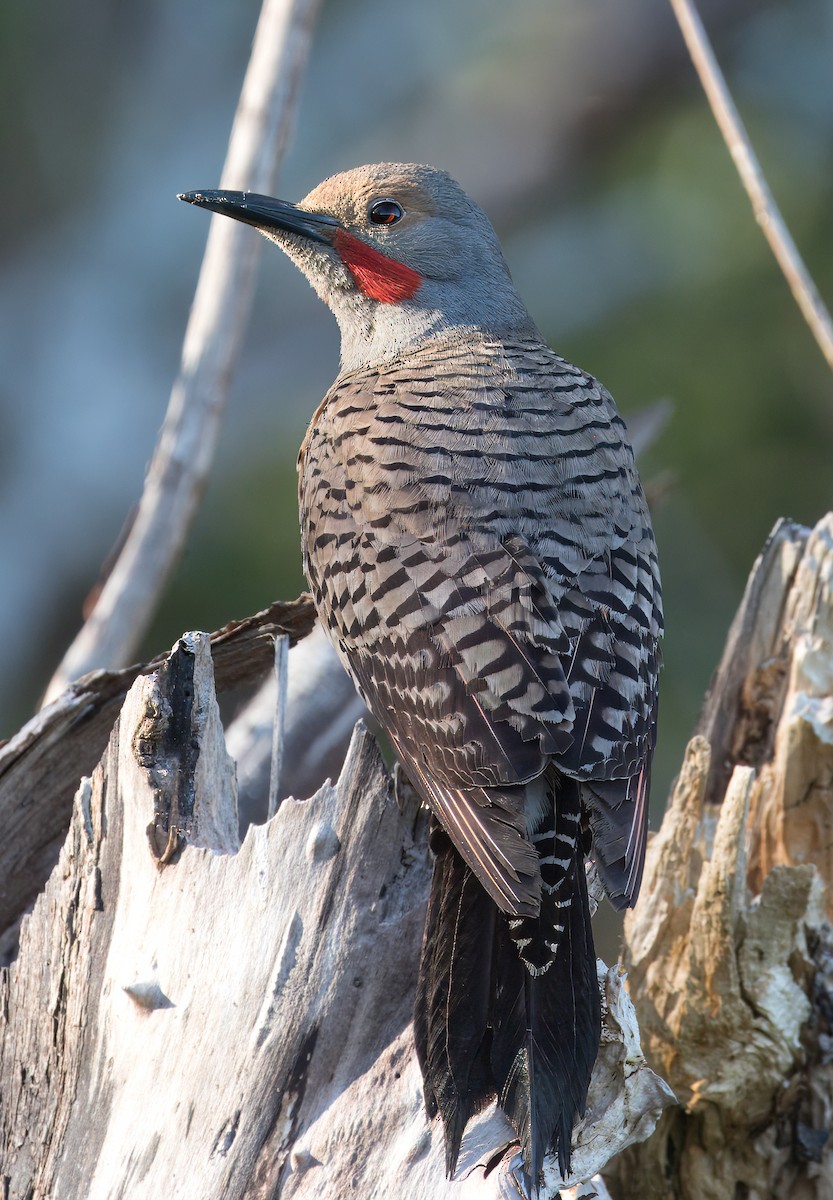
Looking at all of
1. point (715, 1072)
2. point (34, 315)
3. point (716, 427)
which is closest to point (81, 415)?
point (34, 315)

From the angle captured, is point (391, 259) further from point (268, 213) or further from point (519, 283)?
point (519, 283)

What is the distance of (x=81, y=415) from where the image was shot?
25.8 ft

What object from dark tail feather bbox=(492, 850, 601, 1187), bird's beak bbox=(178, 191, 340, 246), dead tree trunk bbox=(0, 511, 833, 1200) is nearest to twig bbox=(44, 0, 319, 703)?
bird's beak bbox=(178, 191, 340, 246)

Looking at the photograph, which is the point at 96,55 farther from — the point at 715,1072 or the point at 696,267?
the point at 715,1072

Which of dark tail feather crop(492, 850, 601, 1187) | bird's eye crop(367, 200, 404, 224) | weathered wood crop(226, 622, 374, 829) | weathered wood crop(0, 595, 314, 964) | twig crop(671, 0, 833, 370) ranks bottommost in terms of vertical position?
dark tail feather crop(492, 850, 601, 1187)

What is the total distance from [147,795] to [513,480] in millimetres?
1101

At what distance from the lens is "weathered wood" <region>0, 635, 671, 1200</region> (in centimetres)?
250

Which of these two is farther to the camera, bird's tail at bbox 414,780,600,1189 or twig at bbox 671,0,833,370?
twig at bbox 671,0,833,370

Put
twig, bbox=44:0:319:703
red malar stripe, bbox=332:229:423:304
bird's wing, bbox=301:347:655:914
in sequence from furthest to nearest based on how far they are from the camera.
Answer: red malar stripe, bbox=332:229:423:304, twig, bbox=44:0:319:703, bird's wing, bbox=301:347:655:914

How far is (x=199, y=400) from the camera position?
13.3 feet

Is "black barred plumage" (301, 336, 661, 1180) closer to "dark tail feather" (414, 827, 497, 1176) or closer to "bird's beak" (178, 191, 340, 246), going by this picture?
"dark tail feather" (414, 827, 497, 1176)

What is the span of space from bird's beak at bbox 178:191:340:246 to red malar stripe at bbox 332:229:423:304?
55mm

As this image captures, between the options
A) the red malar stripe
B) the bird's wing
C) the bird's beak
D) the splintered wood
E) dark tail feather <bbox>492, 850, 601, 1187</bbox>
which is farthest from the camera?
the red malar stripe

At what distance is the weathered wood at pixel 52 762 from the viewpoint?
324 cm
